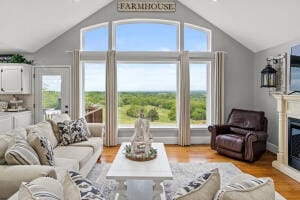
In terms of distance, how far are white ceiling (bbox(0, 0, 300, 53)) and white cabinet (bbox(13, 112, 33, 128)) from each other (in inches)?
61.5

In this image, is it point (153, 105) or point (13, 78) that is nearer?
point (13, 78)

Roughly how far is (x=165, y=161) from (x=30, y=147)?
63.2 inches

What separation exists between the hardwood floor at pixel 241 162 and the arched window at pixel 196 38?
2.57m

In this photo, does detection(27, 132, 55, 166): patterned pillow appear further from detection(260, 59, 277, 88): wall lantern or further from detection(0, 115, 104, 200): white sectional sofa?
detection(260, 59, 277, 88): wall lantern

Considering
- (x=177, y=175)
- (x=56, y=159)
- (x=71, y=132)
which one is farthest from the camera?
(x=71, y=132)

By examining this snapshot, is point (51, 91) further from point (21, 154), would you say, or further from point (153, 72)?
point (21, 154)

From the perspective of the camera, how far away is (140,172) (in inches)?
109

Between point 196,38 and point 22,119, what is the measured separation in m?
4.82

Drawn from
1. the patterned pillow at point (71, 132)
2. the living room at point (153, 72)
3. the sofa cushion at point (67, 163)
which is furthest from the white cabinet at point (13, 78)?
the sofa cushion at point (67, 163)

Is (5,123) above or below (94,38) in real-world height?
below

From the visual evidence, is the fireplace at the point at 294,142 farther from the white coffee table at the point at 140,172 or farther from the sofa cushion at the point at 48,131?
the sofa cushion at the point at 48,131

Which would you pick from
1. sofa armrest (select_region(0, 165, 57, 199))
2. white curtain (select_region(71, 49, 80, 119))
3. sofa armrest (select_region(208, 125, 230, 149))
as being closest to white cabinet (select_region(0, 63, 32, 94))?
white curtain (select_region(71, 49, 80, 119))

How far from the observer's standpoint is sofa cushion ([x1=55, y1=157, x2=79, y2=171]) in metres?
2.95

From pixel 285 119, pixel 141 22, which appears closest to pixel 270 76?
pixel 285 119
